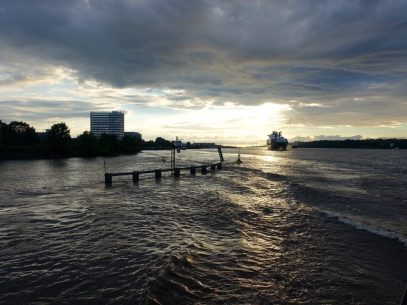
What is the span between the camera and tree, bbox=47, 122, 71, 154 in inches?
4713

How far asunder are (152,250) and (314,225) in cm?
1174

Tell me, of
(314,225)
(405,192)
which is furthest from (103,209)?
(405,192)

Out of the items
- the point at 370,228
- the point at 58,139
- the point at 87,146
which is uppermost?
the point at 58,139

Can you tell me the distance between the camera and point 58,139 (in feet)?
397

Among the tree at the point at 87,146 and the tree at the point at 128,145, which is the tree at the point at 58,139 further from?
the tree at the point at 128,145

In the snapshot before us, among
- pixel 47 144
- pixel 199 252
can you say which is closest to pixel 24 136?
pixel 47 144

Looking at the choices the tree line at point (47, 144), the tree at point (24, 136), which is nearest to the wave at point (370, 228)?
the tree line at point (47, 144)

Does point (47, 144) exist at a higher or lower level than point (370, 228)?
higher

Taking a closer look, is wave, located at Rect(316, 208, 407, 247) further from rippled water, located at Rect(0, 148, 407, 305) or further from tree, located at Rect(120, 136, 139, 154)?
tree, located at Rect(120, 136, 139, 154)

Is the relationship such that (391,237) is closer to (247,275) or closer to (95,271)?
(247,275)

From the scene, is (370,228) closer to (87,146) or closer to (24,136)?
(87,146)

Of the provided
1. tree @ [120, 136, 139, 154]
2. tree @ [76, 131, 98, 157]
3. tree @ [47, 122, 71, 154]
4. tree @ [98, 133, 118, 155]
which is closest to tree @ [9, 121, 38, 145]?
tree @ [47, 122, 71, 154]

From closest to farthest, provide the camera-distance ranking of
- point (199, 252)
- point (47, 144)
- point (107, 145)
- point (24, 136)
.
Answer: point (199, 252), point (47, 144), point (24, 136), point (107, 145)

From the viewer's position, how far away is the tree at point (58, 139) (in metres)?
120
